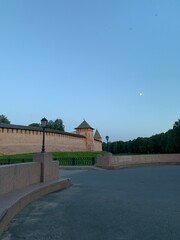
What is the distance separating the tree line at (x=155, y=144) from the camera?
225 ft

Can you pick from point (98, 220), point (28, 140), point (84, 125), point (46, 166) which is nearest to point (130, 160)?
point (46, 166)

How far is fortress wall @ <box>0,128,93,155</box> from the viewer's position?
56406 millimetres

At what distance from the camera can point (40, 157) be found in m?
11.6

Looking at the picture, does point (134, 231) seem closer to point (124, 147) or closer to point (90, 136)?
point (90, 136)

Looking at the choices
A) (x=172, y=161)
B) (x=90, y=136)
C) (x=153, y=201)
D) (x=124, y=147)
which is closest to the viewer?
(x=153, y=201)

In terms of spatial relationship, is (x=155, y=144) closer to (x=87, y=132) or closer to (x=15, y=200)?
(x=87, y=132)

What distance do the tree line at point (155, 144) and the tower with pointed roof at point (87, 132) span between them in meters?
19.6

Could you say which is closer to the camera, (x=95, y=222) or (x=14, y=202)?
(x=95, y=222)

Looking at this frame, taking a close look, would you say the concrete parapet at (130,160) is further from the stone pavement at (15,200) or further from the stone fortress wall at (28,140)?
the stone fortress wall at (28,140)

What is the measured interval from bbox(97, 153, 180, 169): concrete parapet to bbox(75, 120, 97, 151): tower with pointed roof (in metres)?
58.8

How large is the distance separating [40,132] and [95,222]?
5777 cm

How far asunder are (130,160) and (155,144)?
7623 centimetres

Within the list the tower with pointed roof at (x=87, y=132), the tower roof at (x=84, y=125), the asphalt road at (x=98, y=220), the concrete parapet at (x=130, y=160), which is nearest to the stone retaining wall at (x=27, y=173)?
the asphalt road at (x=98, y=220)

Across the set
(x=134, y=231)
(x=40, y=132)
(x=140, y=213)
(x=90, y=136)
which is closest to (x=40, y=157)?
(x=140, y=213)
